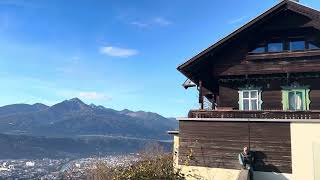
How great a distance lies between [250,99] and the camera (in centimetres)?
2541

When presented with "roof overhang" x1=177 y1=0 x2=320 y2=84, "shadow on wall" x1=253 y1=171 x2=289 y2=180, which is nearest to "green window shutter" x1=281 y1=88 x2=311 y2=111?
"roof overhang" x1=177 y1=0 x2=320 y2=84

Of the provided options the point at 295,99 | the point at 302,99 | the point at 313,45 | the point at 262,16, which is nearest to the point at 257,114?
the point at 295,99

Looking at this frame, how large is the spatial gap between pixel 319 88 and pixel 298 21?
377cm

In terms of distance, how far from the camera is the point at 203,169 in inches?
851

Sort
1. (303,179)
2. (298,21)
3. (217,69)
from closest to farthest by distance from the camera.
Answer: (303,179) → (298,21) → (217,69)

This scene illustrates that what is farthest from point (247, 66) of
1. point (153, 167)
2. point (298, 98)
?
point (153, 167)

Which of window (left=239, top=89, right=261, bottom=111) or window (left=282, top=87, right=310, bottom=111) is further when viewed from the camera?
window (left=239, top=89, right=261, bottom=111)

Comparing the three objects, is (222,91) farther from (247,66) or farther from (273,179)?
(273,179)

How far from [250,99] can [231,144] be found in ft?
16.0

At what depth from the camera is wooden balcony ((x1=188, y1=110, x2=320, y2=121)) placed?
2120cm

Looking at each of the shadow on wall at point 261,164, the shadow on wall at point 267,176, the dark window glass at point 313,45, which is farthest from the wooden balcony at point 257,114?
the dark window glass at point 313,45

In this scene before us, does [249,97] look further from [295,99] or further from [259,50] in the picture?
[259,50]

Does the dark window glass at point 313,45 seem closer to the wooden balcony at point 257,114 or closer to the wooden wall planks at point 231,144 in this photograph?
the wooden balcony at point 257,114

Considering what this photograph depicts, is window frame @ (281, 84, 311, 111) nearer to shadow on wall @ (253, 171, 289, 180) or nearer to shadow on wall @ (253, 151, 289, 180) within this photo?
shadow on wall @ (253, 151, 289, 180)
